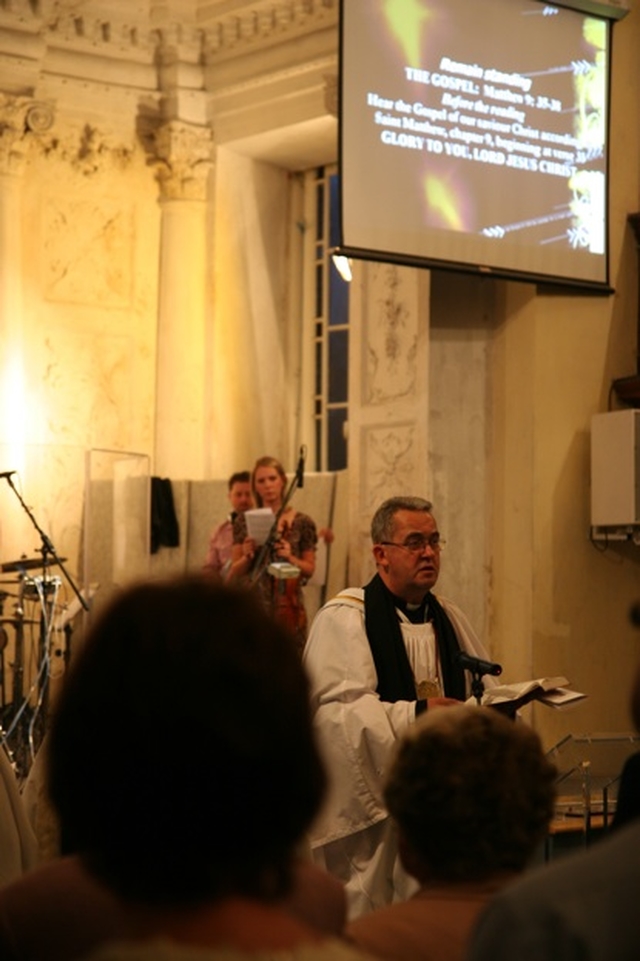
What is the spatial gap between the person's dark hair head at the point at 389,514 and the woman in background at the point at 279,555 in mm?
3533

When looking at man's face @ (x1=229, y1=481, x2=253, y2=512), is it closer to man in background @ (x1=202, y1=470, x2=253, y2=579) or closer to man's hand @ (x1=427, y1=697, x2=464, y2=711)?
man in background @ (x1=202, y1=470, x2=253, y2=579)

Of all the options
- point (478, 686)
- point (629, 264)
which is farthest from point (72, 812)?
point (629, 264)

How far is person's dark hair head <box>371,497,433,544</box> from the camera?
5.44 m

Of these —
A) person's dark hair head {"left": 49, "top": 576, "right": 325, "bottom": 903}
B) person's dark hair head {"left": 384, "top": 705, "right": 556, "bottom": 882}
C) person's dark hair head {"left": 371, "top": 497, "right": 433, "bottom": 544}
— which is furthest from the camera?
person's dark hair head {"left": 371, "top": 497, "right": 433, "bottom": 544}

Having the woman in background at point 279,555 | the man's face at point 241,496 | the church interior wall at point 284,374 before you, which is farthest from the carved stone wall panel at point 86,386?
the woman in background at point 279,555

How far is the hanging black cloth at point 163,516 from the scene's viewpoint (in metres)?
11.9

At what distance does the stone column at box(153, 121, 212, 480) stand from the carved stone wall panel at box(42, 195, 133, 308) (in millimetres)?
310

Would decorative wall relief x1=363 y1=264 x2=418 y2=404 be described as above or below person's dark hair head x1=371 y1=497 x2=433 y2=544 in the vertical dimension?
above

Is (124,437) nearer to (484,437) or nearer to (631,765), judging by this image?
(484,437)

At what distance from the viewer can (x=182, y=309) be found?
41.4ft

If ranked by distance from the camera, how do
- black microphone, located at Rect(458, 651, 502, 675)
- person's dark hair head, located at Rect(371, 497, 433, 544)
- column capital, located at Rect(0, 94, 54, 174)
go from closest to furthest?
black microphone, located at Rect(458, 651, 502, 675) → person's dark hair head, located at Rect(371, 497, 433, 544) → column capital, located at Rect(0, 94, 54, 174)

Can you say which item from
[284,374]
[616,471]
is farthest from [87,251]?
[616,471]

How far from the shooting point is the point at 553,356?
8.70 metres

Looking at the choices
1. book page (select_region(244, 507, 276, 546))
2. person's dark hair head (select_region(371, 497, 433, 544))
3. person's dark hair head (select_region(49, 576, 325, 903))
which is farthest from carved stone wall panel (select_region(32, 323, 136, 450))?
person's dark hair head (select_region(49, 576, 325, 903))
